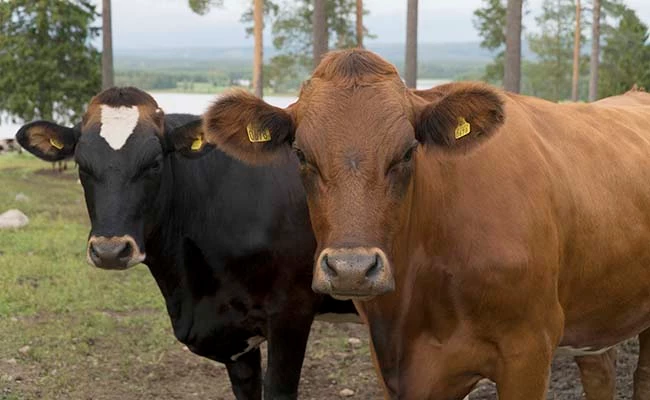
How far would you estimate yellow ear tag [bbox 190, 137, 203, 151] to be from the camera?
4867 mm

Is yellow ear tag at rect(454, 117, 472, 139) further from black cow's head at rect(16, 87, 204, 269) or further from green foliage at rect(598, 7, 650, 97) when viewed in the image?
green foliage at rect(598, 7, 650, 97)

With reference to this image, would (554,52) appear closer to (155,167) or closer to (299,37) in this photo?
(299,37)

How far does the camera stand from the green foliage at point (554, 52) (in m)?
65.5

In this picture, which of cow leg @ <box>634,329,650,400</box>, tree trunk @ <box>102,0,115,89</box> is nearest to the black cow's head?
cow leg @ <box>634,329,650,400</box>

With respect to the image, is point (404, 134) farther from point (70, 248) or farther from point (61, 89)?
point (61, 89)

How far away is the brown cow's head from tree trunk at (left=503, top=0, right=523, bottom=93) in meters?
13.8

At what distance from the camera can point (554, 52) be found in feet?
234

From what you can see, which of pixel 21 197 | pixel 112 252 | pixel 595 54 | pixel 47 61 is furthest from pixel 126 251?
pixel 595 54

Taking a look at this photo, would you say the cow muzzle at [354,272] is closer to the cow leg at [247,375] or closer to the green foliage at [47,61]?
the cow leg at [247,375]

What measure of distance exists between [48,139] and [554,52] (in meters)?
70.5

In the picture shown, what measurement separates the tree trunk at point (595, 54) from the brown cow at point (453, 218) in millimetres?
31410

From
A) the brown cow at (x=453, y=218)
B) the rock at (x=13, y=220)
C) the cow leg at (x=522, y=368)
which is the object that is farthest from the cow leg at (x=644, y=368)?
the rock at (x=13, y=220)

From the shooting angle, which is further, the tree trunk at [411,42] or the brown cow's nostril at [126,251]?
the tree trunk at [411,42]

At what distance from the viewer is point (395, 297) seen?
368 cm
